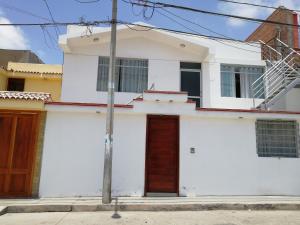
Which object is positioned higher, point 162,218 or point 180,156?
point 180,156

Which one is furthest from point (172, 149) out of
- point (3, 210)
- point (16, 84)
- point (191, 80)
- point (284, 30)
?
point (16, 84)

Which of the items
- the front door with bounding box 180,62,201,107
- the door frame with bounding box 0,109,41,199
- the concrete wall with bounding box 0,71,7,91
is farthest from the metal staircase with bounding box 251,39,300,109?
the concrete wall with bounding box 0,71,7,91

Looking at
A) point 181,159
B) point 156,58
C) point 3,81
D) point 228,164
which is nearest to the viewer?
point 181,159

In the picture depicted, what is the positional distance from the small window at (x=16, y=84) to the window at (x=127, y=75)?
7.24 m

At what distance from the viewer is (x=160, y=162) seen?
986 centimetres

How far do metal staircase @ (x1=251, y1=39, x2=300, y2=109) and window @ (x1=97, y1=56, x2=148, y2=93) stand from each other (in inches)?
192

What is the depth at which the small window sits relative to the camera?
59.2 ft

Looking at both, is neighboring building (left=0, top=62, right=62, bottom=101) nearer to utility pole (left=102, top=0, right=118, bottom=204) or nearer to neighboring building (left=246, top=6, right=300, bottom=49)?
utility pole (left=102, top=0, right=118, bottom=204)

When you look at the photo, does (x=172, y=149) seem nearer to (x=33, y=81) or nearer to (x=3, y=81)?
(x=33, y=81)

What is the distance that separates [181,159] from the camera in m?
9.88

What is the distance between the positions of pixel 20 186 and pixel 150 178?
13.1ft

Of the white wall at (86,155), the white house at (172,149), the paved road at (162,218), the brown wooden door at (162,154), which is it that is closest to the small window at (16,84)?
the white house at (172,149)

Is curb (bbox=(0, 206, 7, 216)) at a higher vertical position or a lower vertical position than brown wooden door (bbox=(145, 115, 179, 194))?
lower

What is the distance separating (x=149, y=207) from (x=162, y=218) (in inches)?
35.1
